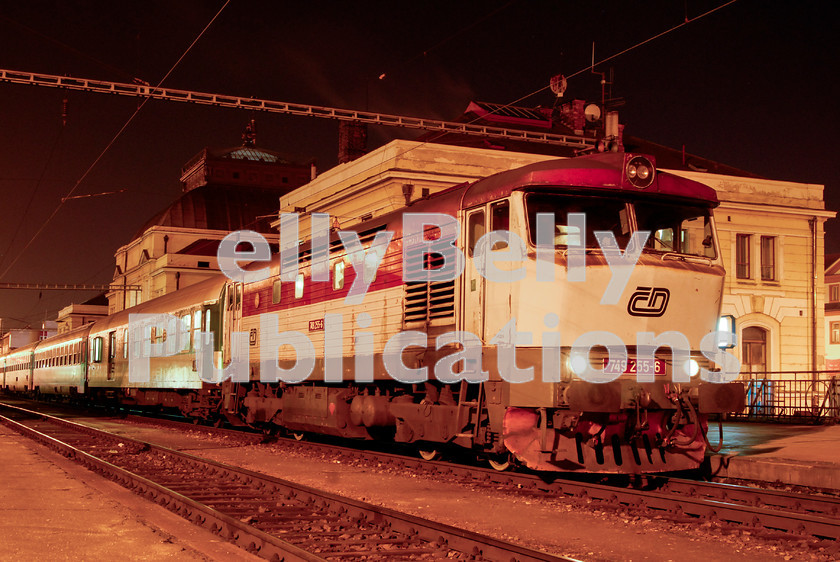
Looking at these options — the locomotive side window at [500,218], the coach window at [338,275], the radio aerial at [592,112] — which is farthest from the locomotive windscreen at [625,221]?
the radio aerial at [592,112]

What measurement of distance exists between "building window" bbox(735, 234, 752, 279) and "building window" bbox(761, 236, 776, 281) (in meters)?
0.66

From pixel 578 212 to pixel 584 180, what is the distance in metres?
0.40

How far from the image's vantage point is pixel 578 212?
11469 mm

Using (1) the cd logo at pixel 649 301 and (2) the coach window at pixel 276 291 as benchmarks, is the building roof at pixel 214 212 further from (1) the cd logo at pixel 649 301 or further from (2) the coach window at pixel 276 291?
(1) the cd logo at pixel 649 301

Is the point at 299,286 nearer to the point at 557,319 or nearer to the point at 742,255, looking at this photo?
the point at 557,319

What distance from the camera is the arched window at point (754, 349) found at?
133 ft

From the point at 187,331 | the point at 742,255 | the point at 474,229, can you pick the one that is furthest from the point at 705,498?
the point at 742,255

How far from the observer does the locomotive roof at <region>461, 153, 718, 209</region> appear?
11.3 m

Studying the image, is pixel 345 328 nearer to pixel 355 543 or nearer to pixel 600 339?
pixel 600 339

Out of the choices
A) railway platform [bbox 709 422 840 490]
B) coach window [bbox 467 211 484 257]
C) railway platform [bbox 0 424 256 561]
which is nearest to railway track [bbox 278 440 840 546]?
railway platform [bbox 709 422 840 490]

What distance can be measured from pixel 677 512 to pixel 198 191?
9137 centimetres

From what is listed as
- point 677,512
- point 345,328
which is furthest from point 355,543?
point 345,328

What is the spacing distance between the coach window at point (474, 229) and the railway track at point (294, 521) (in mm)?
3723

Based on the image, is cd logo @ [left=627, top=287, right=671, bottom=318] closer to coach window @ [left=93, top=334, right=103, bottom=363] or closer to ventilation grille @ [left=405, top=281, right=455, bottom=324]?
ventilation grille @ [left=405, top=281, right=455, bottom=324]
